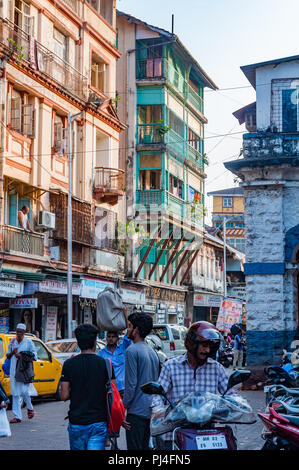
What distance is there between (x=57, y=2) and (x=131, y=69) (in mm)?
10722

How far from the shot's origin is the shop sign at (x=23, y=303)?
28625 mm

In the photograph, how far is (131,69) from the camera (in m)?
43.7

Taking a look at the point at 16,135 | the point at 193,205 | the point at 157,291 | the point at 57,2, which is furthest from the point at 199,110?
the point at 16,135

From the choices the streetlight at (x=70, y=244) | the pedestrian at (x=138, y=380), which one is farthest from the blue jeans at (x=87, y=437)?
the streetlight at (x=70, y=244)

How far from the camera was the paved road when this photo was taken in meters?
11.5

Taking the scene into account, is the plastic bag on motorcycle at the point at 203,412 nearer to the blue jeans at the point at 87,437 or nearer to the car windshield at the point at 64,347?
the blue jeans at the point at 87,437

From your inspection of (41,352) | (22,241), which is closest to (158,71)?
(22,241)

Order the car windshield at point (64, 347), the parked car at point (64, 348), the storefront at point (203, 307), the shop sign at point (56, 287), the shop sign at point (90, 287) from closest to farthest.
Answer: the parked car at point (64, 348), the car windshield at point (64, 347), the shop sign at point (56, 287), the shop sign at point (90, 287), the storefront at point (203, 307)

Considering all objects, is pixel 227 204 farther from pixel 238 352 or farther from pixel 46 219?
pixel 46 219

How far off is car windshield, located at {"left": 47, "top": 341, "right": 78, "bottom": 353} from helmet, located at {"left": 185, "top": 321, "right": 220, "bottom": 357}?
15.7 metres

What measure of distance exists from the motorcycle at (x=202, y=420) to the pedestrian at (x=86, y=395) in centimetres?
94

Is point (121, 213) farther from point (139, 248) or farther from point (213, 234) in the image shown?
point (213, 234)

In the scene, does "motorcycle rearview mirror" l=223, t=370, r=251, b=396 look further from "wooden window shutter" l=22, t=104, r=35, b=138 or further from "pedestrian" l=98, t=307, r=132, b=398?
"wooden window shutter" l=22, t=104, r=35, b=138

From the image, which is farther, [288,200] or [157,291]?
[157,291]
